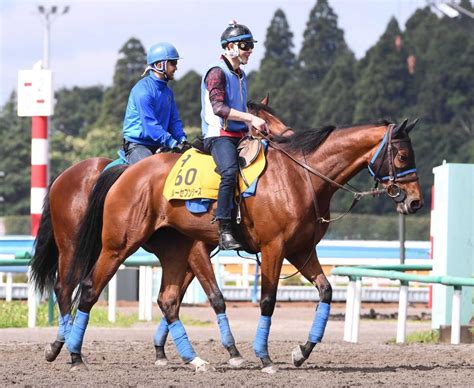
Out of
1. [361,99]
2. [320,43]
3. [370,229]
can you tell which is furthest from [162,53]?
[320,43]

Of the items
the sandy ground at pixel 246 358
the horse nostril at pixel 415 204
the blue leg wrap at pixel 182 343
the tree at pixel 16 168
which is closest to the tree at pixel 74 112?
the tree at pixel 16 168

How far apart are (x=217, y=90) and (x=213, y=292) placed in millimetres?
1539

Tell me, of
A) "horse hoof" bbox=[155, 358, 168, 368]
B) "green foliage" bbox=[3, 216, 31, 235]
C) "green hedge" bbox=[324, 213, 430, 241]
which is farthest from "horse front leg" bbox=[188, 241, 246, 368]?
"green hedge" bbox=[324, 213, 430, 241]

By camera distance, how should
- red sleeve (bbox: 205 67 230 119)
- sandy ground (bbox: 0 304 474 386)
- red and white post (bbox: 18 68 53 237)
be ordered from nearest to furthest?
sandy ground (bbox: 0 304 474 386)
red sleeve (bbox: 205 67 230 119)
red and white post (bbox: 18 68 53 237)

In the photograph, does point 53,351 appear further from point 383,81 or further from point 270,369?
point 383,81

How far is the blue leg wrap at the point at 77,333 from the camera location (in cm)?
1020

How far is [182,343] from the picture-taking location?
33.4 feet

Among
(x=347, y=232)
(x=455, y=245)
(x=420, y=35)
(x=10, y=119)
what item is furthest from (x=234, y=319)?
(x=420, y=35)

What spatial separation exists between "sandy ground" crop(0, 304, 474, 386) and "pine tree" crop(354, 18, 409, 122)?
56.6m

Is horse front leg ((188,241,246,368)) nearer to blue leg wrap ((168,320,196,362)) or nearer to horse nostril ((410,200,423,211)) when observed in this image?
blue leg wrap ((168,320,196,362))

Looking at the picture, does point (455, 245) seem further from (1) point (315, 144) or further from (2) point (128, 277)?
(2) point (128, 277)

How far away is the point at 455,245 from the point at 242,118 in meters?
4.07

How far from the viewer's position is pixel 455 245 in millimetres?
13336

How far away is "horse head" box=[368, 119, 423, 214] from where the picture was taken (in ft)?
31.8
